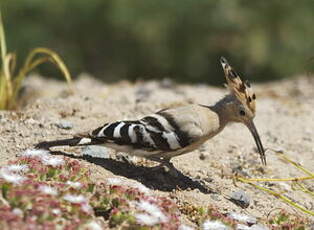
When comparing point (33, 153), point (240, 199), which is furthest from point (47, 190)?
point (240, 199)

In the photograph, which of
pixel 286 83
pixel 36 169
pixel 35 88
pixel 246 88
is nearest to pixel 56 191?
pixel 36 169

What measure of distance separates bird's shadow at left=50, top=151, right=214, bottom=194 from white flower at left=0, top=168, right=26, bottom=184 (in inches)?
35.8

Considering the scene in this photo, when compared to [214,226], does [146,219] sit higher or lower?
higher

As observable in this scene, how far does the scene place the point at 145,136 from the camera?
5.29 m

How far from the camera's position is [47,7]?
11164mm

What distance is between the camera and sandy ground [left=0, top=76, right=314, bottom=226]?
543cm

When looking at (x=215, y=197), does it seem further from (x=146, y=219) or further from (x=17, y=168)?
(x=17, y=168)

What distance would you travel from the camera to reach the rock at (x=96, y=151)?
5598 mm

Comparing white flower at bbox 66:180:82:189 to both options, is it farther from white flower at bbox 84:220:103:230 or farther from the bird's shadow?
the bird's shadow

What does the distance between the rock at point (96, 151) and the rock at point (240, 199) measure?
100 centimetres

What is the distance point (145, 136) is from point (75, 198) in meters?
Result: 1.16

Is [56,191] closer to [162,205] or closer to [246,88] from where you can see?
[162,205]

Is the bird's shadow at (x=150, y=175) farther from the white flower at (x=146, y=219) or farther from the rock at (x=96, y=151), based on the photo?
the white flower at (x=146, y=219)

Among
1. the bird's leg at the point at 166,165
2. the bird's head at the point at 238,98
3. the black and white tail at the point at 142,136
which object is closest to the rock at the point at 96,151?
the black and white tail at the point at 142,136
